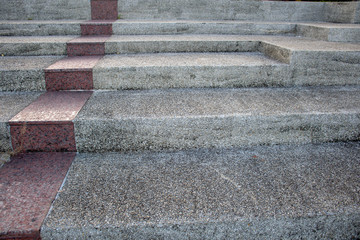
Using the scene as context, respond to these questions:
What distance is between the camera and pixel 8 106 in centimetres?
165

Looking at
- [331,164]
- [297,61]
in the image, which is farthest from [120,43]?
[331,164]

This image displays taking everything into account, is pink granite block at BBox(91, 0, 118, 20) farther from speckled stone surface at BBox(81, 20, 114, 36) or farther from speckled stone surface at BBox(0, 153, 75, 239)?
speckled stone surface at BBox(0, 153, 75, 239)

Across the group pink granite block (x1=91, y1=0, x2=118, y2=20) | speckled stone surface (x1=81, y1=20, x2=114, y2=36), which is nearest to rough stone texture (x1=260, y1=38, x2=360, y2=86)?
speckled stone surface (x1=81, y1=20, x2=114, y2=36)

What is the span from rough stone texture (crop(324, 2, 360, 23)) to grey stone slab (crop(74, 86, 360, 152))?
2.05 m

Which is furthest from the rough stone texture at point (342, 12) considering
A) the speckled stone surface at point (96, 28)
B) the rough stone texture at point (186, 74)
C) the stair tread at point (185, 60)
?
the speckled stone surface at point (96, 28)

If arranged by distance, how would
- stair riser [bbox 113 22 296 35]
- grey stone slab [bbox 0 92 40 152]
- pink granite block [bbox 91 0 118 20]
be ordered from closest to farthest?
grey stone slab [bbox 0 92 40 152], stair riser [bbox 113 22 296 35], pink granite block [bbox 91 0 118 20]

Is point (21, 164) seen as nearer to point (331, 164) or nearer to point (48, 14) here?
point (331, 164)

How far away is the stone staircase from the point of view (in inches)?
43.1

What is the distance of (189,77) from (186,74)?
1.6 inches

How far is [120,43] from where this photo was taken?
2438 mm

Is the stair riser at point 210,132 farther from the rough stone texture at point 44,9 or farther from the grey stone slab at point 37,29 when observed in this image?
the rough stone texture at point 44,9

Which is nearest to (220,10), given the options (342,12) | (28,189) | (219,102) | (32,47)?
(342,12)

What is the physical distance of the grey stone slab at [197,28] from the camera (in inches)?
116

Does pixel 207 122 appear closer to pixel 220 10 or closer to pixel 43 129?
pixel 43 129
